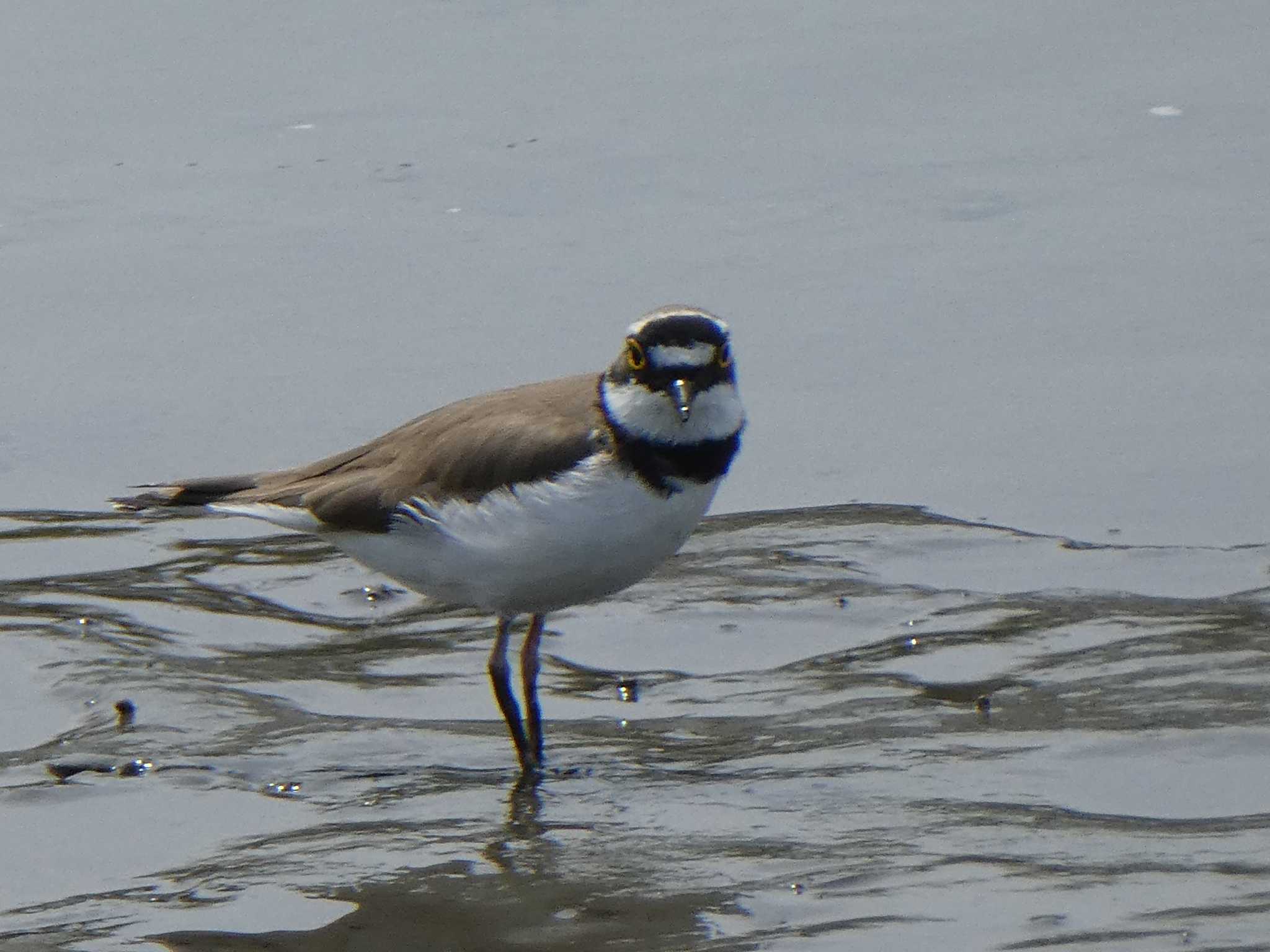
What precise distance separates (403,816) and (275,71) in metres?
7.56

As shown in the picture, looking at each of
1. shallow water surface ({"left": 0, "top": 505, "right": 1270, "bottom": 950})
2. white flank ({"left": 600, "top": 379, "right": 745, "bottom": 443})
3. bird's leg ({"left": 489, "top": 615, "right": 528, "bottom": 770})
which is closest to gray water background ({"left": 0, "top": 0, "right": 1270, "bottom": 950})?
shallow water surface ({"left": 0, "top": 505, "right": 1270, "bottom": 950})

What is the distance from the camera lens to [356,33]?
12969 millimetres

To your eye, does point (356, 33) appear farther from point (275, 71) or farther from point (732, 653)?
point (732, 653)

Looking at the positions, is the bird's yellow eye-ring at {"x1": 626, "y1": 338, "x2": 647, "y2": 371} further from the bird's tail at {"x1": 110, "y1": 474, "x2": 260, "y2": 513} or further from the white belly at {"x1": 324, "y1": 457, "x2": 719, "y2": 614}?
the bird's tail at {"x1": 110, "y1": 474, "x2": 260, "y2": 513}

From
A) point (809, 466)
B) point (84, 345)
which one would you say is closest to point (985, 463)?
point (809, 466)

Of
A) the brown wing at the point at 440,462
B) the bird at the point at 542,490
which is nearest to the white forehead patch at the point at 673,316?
the bird at the point at 542,490

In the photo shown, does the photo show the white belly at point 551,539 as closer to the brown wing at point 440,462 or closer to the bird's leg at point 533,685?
the brown wing at point 440,462

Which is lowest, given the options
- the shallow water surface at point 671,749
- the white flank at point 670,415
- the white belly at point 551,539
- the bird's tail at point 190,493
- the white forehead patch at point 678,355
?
the shallow water surface at point 671,749

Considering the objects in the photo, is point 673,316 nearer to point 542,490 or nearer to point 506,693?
point 542,490

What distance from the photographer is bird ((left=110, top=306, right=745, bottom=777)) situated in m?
6.09

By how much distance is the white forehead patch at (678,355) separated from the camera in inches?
238

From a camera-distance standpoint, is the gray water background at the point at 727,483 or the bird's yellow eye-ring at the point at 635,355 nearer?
the gray water background at the point at 727,483

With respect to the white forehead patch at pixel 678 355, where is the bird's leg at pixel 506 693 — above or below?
below

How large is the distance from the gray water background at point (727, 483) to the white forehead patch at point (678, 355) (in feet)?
4.01
